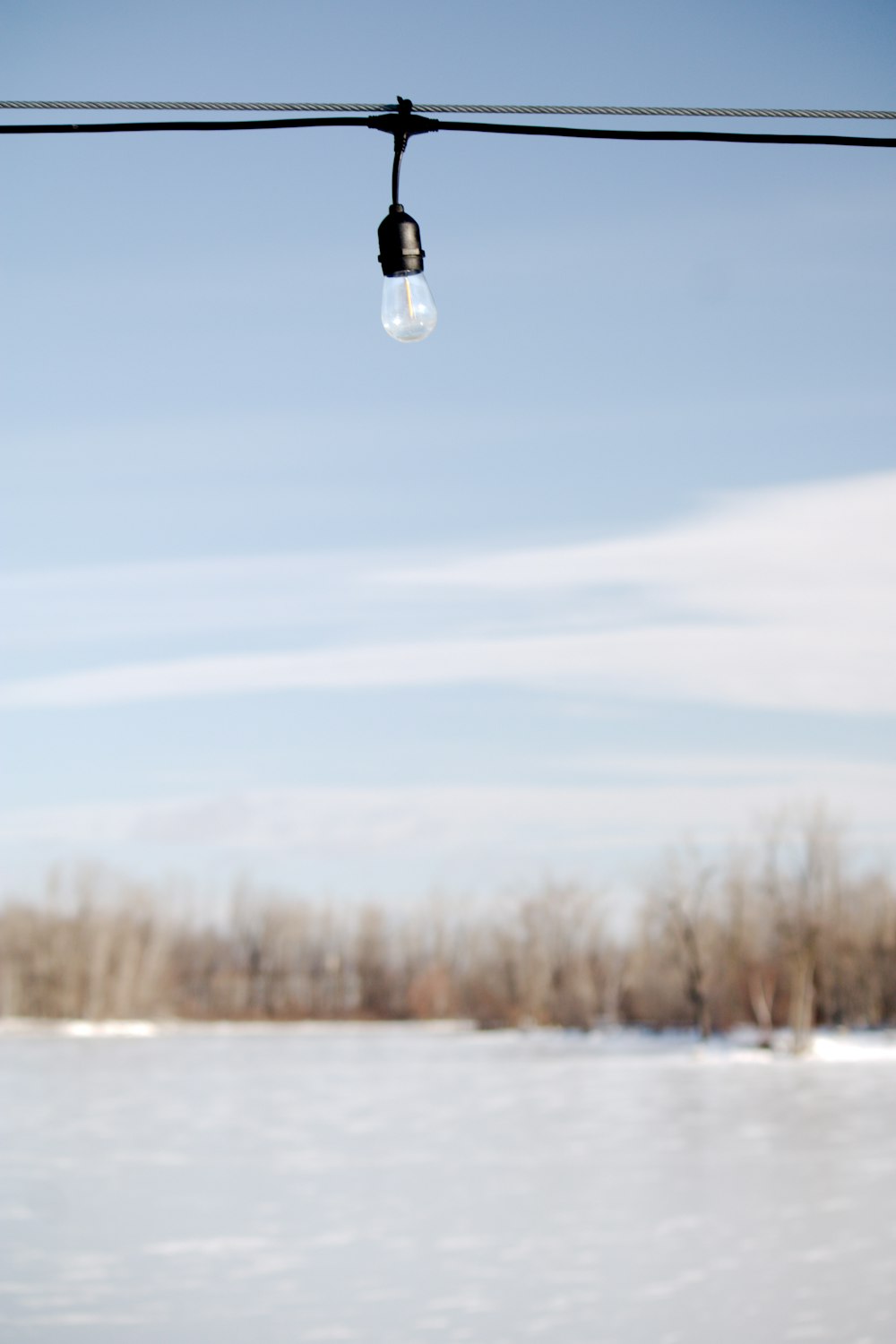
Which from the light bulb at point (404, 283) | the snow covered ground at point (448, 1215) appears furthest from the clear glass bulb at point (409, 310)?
the snow covered ground at point (448, 1215)

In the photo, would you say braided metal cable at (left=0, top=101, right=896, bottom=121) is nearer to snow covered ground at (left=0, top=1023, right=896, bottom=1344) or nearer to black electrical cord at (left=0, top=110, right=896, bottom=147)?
black electrical cord at (left=0, top=110, right=896, bottom=147)

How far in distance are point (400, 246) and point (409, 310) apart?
0.18 m

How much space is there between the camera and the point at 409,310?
3.49 metres

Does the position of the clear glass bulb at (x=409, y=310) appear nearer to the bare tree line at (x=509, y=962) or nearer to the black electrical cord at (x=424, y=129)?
the black electrical cord at (x=424, y=129)

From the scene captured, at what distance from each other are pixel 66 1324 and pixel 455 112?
872 cm

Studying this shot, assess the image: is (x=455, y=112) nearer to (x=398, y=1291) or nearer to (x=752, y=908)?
(x=398, y=1291)

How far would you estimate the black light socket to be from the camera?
11.7 feet

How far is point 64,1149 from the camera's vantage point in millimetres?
19578

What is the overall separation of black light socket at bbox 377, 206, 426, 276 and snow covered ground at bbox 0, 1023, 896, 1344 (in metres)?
7.89

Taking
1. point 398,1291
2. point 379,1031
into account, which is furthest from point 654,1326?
point 379,1031

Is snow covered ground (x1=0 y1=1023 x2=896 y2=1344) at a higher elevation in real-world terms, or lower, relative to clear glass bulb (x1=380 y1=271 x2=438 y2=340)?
lower

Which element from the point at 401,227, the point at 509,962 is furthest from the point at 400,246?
the point at 509,962

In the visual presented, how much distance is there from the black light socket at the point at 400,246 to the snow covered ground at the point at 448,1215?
7.89 meters

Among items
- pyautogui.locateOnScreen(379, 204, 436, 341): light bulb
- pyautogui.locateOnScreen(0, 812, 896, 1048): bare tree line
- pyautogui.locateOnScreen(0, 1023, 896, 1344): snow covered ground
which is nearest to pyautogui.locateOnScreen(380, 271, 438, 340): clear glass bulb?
pyautogui.locateOnScreen(379, 204, 436, 341): light bulb
